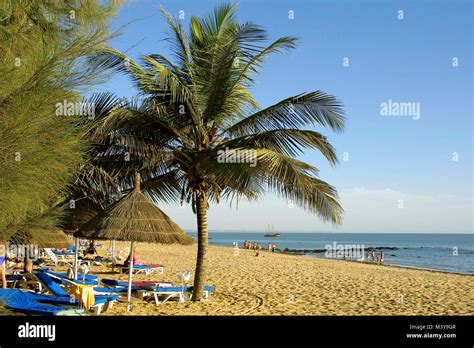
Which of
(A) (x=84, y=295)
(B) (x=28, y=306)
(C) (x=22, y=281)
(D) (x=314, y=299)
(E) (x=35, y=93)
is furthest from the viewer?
(D) (x=314, y=299)

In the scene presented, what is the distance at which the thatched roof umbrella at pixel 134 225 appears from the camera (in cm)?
820

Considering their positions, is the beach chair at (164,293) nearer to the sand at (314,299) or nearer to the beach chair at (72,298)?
the sand at (314,299)

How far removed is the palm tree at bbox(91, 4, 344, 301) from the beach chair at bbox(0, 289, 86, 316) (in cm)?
309

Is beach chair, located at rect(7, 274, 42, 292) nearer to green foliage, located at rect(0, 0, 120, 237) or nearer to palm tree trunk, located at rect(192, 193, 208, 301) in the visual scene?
palm tree trunk, located at rect(192, 193, 208, 301)

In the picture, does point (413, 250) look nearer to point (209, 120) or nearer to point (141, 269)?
point (141, 269)

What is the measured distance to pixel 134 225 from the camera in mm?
8359

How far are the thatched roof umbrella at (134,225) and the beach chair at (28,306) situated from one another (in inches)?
60.2

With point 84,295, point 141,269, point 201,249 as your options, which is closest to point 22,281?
point 84,295

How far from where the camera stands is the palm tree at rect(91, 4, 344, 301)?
811cm

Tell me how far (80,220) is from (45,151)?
7.51 meters

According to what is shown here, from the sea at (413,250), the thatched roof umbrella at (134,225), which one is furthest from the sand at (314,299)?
the sea at (413,250)

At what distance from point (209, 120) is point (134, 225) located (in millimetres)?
2591

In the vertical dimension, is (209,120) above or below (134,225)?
above
